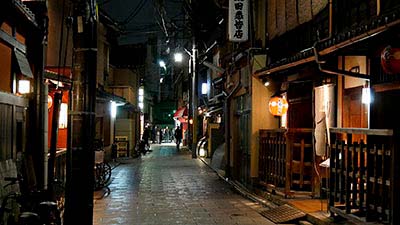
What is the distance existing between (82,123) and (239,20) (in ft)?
49.2

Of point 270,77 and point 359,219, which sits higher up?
point 270,77

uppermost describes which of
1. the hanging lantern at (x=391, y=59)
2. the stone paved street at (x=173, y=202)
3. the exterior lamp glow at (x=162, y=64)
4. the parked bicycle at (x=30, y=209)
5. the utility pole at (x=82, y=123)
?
the exterior lamp glow at (x=162, y=64)

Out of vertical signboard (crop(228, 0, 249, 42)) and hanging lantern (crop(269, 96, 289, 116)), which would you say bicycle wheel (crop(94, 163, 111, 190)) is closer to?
hanging lantern (crop(269, 96, 289, 116))

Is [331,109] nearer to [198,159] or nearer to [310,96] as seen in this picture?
[310,96]

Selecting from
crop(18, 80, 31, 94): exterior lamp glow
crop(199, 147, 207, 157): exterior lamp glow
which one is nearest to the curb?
crop(18, 80, 31, 94): exterior lamp glow

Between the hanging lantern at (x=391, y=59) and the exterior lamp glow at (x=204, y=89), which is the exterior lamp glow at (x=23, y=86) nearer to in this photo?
the hanging lantern at (x=391, y=59)

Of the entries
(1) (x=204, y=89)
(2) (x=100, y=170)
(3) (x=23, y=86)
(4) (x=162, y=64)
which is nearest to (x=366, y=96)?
(3) (x=23, y=86)

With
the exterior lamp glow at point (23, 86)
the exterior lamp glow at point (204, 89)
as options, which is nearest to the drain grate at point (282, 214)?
the exterior lamp glow at point (23, 86)

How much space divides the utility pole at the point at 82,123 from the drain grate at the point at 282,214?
7455mm

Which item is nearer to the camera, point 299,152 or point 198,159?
point 299,152

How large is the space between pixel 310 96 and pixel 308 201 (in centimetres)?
404

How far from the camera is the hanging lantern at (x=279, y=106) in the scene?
768 inches

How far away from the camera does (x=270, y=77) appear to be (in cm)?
2070

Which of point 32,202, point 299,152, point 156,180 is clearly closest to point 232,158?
point 156,180
